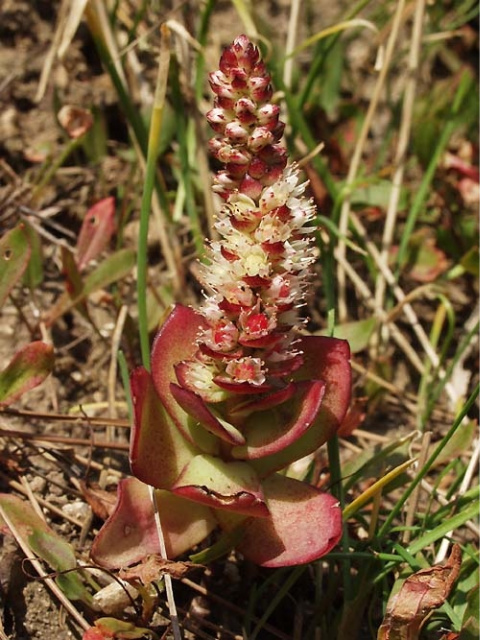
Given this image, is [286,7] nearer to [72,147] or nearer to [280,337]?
[72,147]

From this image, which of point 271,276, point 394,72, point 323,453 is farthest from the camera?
point 394,72

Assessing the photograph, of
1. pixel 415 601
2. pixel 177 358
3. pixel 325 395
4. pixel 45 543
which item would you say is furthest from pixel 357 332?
pixel 45 543

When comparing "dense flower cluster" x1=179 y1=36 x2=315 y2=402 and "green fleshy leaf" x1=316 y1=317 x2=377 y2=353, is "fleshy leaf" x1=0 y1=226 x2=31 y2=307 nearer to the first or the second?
"dense flower cluster" x1=179 y1=36 x2=315 y2=402

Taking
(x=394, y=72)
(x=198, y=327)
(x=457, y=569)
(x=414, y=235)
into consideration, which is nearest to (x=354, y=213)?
(x=414, y=235)

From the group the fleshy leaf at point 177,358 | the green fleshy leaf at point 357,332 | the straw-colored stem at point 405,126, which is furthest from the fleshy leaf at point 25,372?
the straw-colored stem at point 405,126

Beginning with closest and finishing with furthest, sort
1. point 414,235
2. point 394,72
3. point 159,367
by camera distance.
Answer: point 159,367
point 414,235
point 394,72

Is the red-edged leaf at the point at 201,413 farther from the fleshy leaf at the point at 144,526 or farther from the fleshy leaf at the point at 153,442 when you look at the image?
the fleshy leaf at the point at 144,526

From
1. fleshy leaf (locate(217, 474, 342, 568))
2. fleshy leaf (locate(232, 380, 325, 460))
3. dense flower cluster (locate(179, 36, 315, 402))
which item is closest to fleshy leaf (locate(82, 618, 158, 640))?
fleshy leaf (locate(217, 474, 342, 568))

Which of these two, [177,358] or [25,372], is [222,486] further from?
[25,372]
